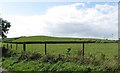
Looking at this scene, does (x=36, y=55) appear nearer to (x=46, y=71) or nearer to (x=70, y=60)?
(x=70, y=60)

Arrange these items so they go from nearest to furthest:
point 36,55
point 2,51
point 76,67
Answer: point 76,67 → point 36,55 → point 2,51

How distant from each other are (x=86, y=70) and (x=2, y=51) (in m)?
19.2

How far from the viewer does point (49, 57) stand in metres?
18.6

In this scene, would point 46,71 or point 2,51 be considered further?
point 2,51

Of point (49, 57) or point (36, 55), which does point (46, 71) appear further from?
point (36, 55)

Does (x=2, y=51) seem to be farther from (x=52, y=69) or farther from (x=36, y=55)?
(x=52, y=69)

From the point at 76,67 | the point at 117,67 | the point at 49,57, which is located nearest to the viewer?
the point at 117,67

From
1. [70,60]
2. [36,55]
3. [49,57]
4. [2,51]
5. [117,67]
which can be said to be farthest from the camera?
[2,51]

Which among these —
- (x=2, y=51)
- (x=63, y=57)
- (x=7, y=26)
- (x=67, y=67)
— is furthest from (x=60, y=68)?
(x=7, y=26)

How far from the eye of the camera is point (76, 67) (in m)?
14.6

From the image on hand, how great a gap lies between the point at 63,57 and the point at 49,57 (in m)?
1.19

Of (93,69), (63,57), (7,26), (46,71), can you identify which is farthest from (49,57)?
(7,26)

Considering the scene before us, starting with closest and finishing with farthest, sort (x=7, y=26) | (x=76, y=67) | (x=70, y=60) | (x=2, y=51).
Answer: (x=76, y=67), (x=70, y=60), (x=2, y=51), (x=7, y=26)

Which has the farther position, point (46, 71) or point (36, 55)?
point (36, 55)
